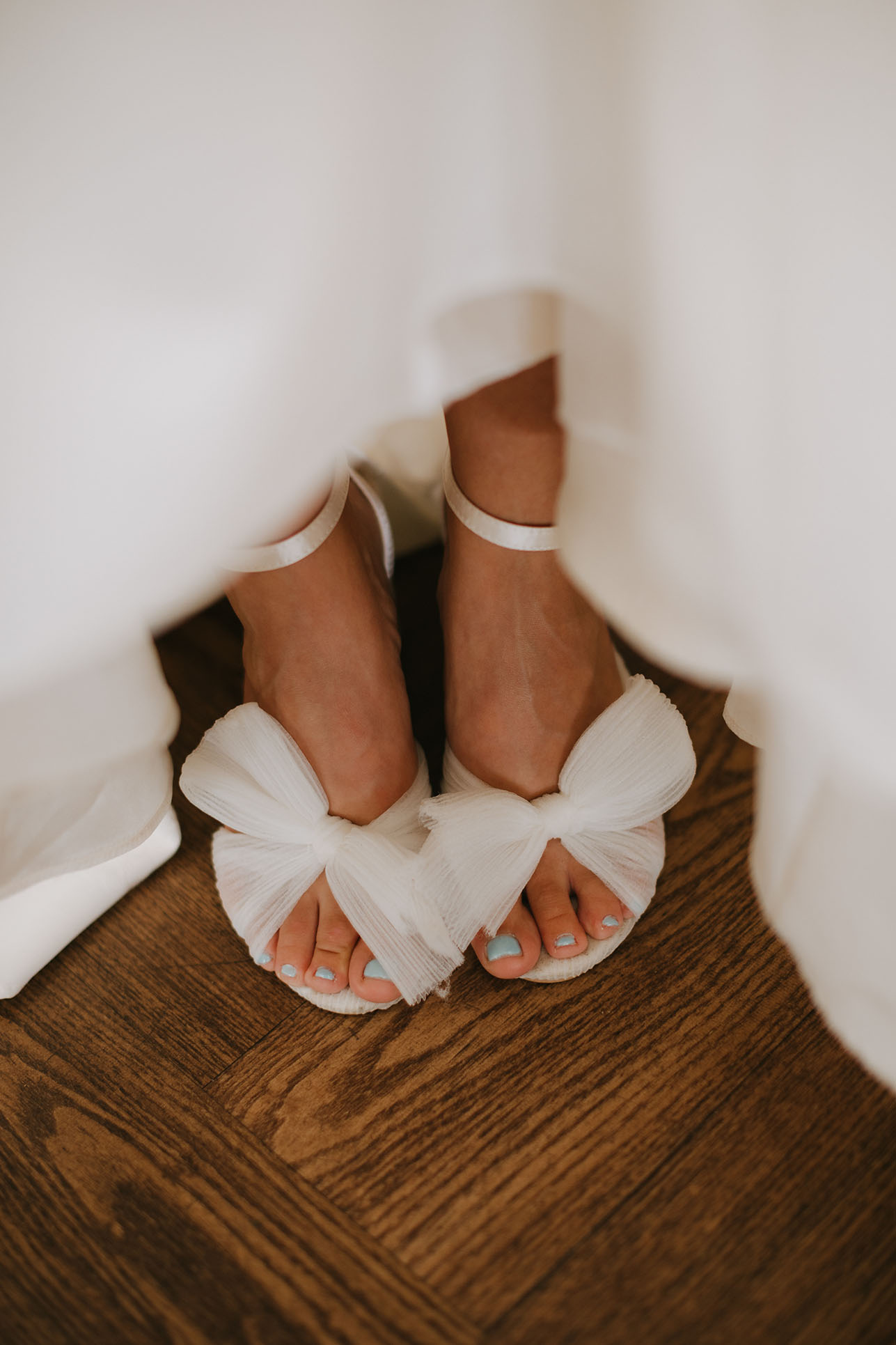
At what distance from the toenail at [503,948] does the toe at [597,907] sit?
0.05m

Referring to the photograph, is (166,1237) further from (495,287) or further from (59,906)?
(495,287)

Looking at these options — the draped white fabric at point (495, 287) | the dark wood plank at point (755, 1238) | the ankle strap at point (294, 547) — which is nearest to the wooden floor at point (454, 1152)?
the dark wood plank at point (755, 1238)

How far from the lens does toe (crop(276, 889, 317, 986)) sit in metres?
0.56

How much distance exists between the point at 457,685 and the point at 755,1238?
0.34 m

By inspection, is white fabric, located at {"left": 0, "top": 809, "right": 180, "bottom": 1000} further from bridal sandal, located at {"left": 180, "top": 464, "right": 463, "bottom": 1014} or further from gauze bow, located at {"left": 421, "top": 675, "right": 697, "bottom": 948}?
gauze bow, located at {"left": 421, "top": 675, "right": 697, "bottom": 948}

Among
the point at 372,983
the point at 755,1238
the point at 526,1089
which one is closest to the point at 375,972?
the point at 372,983

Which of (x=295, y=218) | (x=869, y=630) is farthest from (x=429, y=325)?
(x=869, y=630)

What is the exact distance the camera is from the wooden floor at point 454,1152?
1.39 feet

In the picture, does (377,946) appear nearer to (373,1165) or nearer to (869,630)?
(373,1165)

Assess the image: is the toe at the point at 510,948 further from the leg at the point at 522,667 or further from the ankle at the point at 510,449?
the ankle at the point at 510,449

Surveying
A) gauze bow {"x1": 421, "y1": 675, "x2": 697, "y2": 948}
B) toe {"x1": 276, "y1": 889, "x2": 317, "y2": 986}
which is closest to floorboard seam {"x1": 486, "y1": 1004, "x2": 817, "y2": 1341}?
gauze bow {"x1": 421, "y1": 675, "x2": 697, "y2": 948}

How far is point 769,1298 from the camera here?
41 cm

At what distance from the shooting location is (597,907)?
563mm

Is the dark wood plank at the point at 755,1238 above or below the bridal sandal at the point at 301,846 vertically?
below
